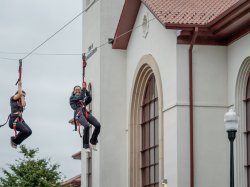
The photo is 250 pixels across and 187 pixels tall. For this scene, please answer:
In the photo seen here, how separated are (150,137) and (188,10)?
5.33 metres

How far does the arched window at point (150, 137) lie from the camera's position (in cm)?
2991

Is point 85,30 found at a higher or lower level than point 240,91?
higher

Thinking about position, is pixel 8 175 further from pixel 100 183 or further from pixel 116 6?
pixel 116 6

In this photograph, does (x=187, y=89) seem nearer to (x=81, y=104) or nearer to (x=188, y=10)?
(x=188, y=10)

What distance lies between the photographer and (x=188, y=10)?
27125 millimetres

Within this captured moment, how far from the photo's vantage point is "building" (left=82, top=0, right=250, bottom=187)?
26.1 metres

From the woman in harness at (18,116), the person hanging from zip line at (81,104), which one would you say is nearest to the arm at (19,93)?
the woman in harness at (18,116)

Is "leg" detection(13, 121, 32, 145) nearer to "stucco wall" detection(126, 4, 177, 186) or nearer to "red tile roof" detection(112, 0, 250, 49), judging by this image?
"stucco wall" detection(126, 4, 177, 186)

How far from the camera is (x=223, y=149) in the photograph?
26.5m

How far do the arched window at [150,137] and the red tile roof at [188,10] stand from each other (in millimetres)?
3530

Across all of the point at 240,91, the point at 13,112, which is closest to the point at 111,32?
the point at 240,91

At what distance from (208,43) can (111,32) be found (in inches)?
303

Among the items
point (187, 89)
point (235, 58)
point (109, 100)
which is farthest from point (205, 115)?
point (109, 100)

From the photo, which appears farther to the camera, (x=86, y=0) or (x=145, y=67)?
(x=86, y=0)
